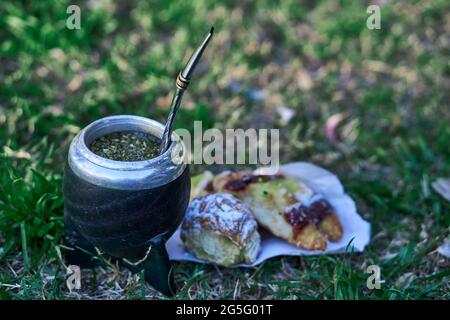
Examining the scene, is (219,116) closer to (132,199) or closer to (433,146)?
(433,146)

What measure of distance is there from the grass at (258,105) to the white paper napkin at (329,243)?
56 millimetres

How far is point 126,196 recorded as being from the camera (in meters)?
2.05

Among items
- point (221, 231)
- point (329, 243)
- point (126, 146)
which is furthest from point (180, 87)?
point (329, 243)

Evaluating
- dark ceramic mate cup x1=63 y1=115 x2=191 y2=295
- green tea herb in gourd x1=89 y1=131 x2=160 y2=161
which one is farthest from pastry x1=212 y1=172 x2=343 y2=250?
green tea herb in gourd x1=89 y1=131 x2=160 y2=161

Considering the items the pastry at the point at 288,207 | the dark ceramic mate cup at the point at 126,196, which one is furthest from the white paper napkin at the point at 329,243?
the dark ceramic mate cup at the point at 126,196

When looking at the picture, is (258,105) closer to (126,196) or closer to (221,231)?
(221,231)

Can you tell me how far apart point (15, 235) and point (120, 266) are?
1.47ft

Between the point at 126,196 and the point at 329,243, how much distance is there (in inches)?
38.0

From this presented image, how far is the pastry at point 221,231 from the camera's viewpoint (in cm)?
239
